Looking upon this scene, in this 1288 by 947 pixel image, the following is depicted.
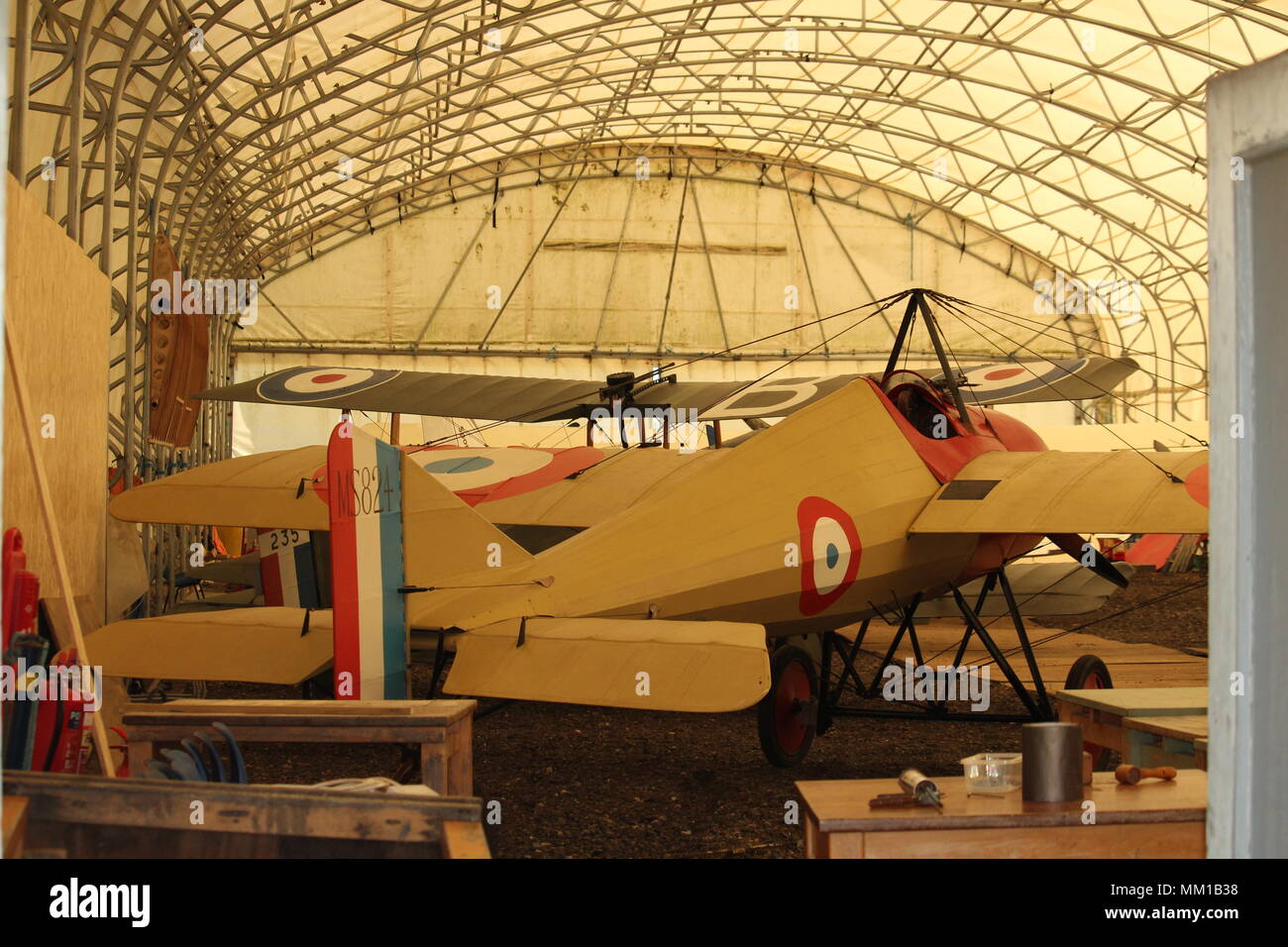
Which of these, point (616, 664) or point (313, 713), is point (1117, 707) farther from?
point (313, 713)

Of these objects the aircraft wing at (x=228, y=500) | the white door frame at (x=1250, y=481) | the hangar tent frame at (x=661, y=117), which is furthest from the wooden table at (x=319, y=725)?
the hangar tent frame at (x=661, y=117)

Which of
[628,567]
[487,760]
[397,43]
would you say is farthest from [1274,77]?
[397,43]

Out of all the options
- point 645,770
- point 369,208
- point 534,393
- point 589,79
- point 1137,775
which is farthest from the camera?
point 369,208

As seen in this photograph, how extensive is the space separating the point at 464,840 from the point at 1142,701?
9.53 feet

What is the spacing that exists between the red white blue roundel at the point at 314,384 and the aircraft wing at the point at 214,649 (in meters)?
7.36

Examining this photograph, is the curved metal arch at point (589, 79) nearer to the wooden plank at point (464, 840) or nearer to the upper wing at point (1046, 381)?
the upper wing at point (1046, 381)

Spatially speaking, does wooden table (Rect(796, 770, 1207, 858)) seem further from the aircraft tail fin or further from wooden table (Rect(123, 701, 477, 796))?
the aircraft tail fin

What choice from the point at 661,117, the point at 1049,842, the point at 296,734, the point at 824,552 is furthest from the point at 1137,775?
the point at 661,117

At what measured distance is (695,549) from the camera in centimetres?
580

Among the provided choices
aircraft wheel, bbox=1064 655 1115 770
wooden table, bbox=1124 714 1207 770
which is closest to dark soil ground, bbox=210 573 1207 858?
aircraft wheel, bbox=1064 655 1115 770

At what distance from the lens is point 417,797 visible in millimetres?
2607

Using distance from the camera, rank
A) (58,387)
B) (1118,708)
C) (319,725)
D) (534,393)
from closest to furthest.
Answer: (319,725) < (1118,708) < (58,387) < (534,393)

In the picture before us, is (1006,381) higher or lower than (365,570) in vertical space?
higher

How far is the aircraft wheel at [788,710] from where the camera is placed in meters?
5.98
